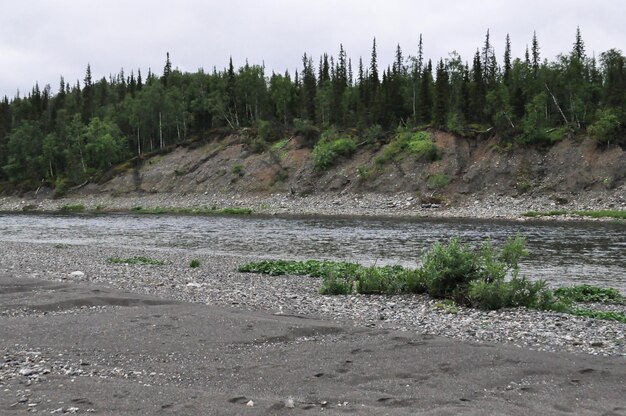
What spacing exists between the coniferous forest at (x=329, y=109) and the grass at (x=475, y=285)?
196 ft

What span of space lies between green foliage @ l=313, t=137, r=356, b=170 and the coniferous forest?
16.3ft

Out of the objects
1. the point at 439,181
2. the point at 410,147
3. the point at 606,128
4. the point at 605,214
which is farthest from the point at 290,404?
the point at 410,147

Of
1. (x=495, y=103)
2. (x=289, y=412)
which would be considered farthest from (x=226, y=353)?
(x=495, y=103)

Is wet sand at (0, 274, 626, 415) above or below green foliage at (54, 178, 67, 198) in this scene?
below

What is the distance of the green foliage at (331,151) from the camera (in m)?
85.4

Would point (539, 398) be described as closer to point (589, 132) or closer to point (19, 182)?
point (589, 132)

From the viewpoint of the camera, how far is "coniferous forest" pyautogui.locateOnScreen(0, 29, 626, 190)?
261ft

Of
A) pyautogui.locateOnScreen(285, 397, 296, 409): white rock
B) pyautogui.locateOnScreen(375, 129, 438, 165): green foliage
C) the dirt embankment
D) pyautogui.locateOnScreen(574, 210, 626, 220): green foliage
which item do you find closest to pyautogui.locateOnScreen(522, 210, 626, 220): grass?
pyautogui.locateOnScreen(574, 210, 626, 220): green foliage

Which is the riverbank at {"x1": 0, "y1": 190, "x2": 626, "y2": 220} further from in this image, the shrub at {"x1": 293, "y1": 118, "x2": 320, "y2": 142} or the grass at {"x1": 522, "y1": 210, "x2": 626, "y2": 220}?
the shrub at {"x1": 293, "y1": 118, "x2": 320, "y2": 142}

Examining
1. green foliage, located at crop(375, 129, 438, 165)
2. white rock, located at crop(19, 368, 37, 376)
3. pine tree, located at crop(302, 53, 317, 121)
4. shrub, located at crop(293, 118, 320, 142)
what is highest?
pine tree, located at crop(302, 53, 317, 121)

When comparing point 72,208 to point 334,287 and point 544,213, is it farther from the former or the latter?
point 334,287

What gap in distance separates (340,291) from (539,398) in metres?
9.98

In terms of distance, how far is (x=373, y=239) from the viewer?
128 ft

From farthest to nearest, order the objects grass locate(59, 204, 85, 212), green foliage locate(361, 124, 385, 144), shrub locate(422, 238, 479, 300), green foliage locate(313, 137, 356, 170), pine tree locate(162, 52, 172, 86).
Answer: pine tree locate(162, 52, 172, 86) → grass locate(59, 204, 85, 212) → green foliage locate(361, 124, 385, 144) → green foliage locate(313, 137, 356, 170) → shrub locate(422, 238, 479, 300)
